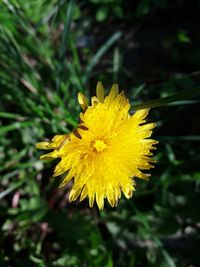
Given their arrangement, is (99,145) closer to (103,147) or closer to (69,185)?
(103,147)

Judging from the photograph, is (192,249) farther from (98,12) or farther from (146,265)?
(98,12)

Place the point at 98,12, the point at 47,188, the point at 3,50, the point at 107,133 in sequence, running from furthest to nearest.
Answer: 1. the point at 98,12
2. the point at 47,188
3. the point at 3,50
4. the point at 107,133

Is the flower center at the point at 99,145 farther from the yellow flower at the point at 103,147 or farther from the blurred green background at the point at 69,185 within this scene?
the blurred green background at the point at 69,185

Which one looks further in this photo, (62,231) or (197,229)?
(197,229)

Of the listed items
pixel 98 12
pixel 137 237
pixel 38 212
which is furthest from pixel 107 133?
pixel 98 12

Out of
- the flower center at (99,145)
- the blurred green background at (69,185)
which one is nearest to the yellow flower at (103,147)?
the flower center at (99,145)

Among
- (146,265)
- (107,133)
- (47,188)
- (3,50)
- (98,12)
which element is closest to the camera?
(107,133)

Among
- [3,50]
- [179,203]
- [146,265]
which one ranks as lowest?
[146,265]
